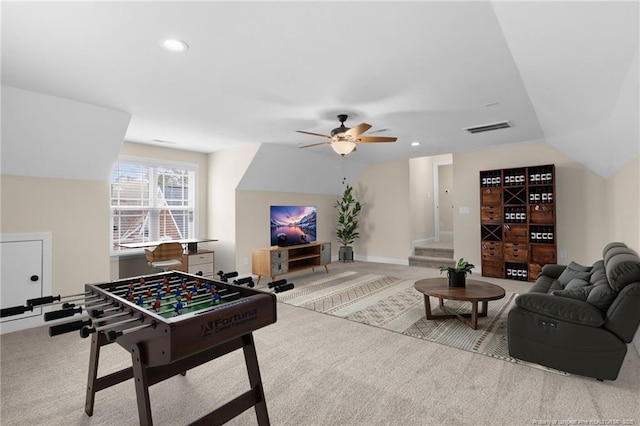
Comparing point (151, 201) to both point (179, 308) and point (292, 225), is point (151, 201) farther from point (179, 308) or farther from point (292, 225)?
point (179, 308)

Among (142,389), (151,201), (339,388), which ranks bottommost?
(339,388)

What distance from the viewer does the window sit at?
5.10 meters

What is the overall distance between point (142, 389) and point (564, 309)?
2.87m

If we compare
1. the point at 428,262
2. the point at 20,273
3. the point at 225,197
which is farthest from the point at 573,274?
the point at 20,273

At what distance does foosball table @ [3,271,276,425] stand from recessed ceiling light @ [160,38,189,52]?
68.9 inches

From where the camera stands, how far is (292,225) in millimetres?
6617

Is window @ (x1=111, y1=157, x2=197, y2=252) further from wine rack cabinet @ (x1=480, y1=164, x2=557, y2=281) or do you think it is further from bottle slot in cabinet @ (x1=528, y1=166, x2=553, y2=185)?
bottle slot in cabinet @ (x1=528, y1=166, x2=553, y2=185)

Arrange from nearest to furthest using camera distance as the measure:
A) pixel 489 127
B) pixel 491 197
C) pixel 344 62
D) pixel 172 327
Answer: pixel 172 327
pixel 344 62
pixel 489 127
pixel 491 197

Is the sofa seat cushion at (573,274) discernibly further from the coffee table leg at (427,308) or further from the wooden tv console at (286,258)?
the wooden tv console at (286,258)

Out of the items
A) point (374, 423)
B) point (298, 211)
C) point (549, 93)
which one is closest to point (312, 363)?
point (374, 423)

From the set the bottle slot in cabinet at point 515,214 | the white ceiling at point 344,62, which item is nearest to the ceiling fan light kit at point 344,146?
the white ceiling at point 344,62

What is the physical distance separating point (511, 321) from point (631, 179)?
218 cm

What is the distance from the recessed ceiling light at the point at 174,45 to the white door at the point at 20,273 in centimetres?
299

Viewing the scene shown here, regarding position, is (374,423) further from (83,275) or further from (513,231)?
(513,231)
